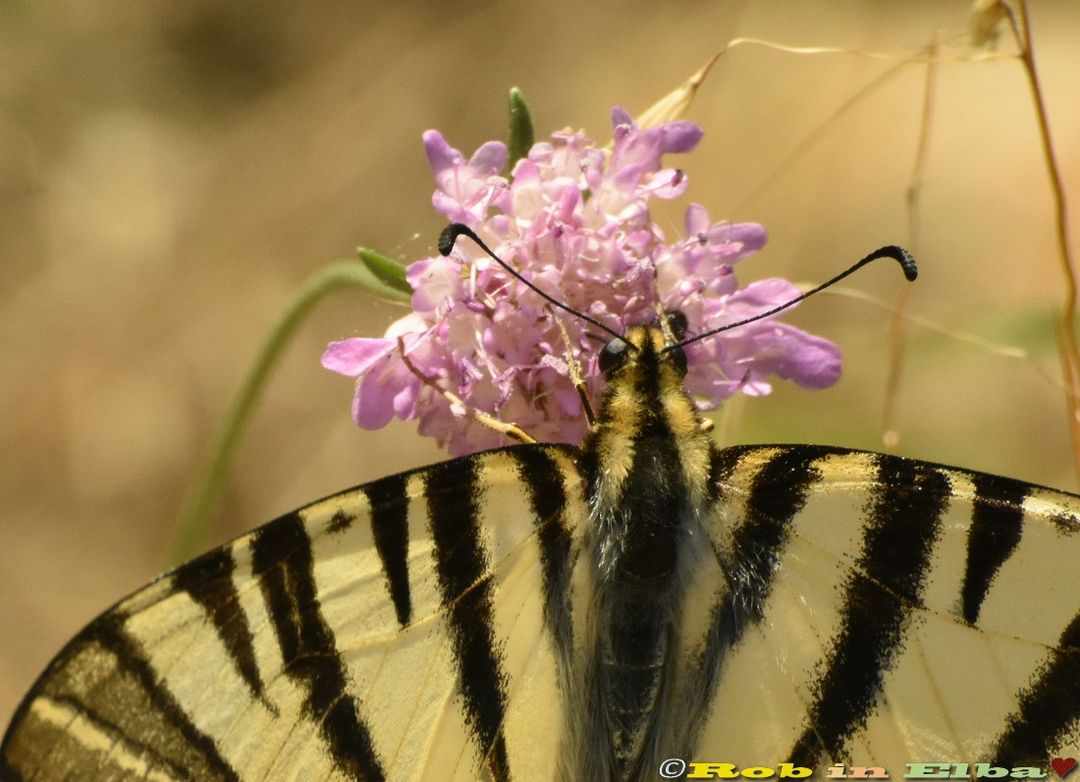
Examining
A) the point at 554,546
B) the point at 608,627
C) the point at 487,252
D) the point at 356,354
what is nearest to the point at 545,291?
the point at 487,252

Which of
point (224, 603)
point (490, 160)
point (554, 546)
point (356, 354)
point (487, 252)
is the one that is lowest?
point (554, 546)

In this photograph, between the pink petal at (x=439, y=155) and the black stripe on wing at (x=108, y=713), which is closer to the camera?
the black stripe on wing at (x=108, y=713)

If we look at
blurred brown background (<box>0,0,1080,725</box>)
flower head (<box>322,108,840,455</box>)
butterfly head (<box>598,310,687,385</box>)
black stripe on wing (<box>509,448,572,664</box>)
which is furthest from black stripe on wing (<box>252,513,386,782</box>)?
blurred brown background (<box>0,0,1080,725</box>)

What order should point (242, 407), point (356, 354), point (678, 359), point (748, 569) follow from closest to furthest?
point (748, 569), point (678, 359), point (356, 354), point (242, 407)

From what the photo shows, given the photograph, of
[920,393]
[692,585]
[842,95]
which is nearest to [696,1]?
[842,95]

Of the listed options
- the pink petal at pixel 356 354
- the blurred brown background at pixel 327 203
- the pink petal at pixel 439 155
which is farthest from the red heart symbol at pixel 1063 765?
the blurred brown background at pixel 327 203

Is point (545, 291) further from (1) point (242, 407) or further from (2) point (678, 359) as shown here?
(1) point (242, 407)

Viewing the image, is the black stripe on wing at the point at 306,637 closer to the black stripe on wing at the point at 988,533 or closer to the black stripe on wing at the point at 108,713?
the black stripe on wing at the point at 108,713
